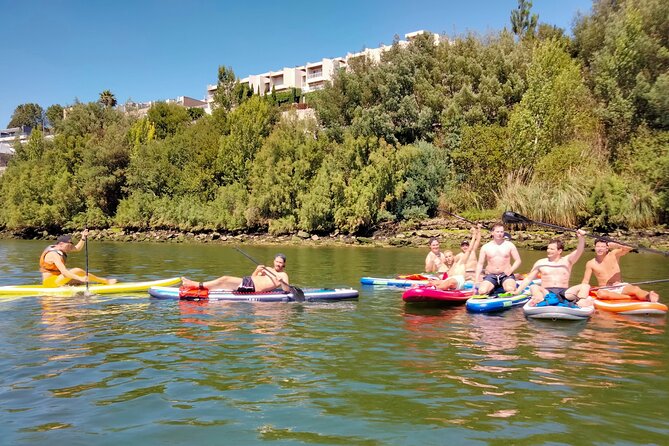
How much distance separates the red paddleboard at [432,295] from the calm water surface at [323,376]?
0.32 metres

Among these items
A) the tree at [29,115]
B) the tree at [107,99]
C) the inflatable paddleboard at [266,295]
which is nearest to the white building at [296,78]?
the tree at [107,99]

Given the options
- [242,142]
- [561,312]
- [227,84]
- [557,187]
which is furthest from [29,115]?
[561,312]

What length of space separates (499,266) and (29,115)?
14064cm

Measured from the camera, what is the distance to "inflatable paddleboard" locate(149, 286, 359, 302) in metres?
12.4

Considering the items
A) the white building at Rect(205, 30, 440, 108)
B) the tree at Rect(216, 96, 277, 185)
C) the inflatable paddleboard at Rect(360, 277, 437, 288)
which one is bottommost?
the inflatable paddleboard at Rect(360, 277, 437, 288)

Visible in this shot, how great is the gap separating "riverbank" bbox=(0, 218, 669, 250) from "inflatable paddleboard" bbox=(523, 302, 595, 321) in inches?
650

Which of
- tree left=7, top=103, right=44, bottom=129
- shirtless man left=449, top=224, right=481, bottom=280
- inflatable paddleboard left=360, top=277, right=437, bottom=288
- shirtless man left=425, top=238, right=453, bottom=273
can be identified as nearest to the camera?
shirtless man left=449, top=224, right=481, bottom=280

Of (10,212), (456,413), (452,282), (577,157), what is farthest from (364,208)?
(10,212)

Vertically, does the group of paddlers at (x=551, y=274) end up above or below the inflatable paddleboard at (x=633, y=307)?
above

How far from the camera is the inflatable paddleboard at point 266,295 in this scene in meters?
12.4

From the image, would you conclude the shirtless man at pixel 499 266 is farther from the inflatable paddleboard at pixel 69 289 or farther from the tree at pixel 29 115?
the tree at pixel 29 115

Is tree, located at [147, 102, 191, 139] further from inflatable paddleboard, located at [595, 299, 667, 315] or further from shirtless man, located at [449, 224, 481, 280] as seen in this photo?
inflatable paddleboard, located at [595, 299, 667, 315]

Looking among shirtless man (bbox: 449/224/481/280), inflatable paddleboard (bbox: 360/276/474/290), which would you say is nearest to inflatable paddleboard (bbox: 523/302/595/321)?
shirtless man (bbox: 449/224/481/280)

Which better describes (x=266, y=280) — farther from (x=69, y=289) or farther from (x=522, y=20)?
(x=522, y=20)
